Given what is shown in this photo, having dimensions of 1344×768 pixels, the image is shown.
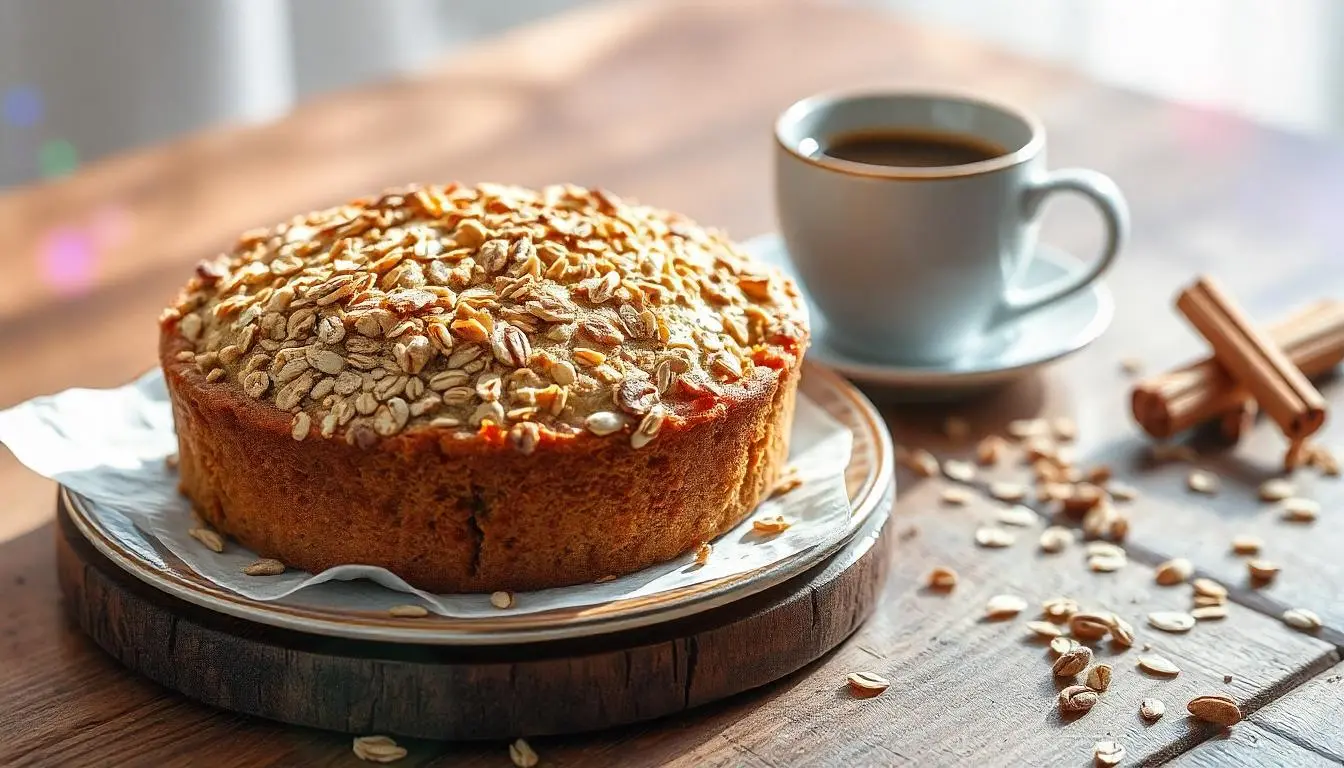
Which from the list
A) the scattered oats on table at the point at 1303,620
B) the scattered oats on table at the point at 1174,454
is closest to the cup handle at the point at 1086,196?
the scattered oats on table at the point at 1174,454

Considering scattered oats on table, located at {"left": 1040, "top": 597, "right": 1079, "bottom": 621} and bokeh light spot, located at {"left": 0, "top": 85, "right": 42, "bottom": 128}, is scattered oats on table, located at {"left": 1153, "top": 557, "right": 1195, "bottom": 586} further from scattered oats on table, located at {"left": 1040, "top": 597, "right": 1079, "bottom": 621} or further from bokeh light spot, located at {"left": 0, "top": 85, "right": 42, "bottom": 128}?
bokeh light spot, located at {"left": 0, "top": 85, "right": 42, "bottom": 128}

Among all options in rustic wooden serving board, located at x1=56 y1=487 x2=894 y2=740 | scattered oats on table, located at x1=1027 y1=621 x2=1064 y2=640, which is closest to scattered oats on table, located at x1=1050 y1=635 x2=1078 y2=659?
scattered oats on table, located at x1=1027 y1=621 x2=1064 y2=640

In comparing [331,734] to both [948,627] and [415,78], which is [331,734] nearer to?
[948,627]

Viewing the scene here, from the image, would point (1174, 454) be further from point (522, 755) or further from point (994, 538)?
point (522, 755)

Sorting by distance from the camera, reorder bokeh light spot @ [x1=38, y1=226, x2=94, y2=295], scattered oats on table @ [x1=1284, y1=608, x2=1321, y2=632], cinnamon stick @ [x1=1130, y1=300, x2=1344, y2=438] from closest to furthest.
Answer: scattered oats on table @ [x1=1284, y1=608, x2=1321, y2=632]
cinnamon stick @ [x1=1130, y1=300, x2=1344, y2=438]
bokeh light spot @ [x1=38, y1=226, x2=94, y2=295]

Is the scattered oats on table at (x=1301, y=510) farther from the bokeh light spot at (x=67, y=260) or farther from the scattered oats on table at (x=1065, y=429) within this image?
the bokeh light spot at (x=67, y=260)
